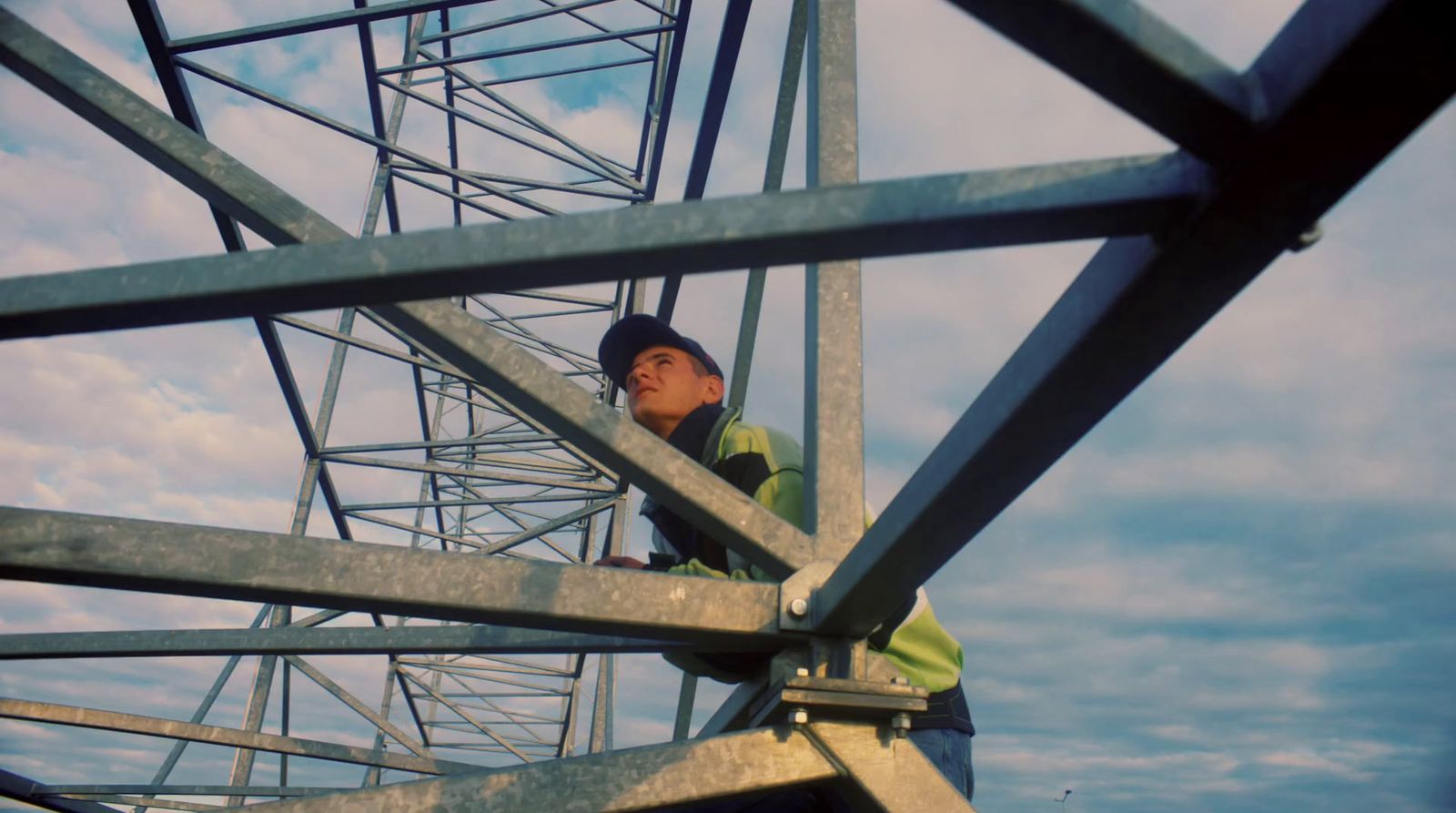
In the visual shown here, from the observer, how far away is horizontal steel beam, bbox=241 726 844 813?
1.90 meters

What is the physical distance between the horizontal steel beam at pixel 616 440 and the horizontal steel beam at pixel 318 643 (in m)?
0.43

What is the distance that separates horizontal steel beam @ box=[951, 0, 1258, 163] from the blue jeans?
185 cm

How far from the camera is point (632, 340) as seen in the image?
11.6 ft

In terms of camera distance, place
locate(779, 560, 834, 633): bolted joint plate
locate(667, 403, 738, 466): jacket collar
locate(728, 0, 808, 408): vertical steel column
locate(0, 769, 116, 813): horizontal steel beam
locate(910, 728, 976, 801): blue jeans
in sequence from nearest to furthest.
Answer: locate(779, 560, 834, 633): bolted joint plate → locate(910, 728, 976, 801): blue jeans → locate(667, 403, 738, 466): jacket collar → locate(728, 0, 808, 408): vertical steel column → locate(0, 769, 116, 813): horizontal steel beam

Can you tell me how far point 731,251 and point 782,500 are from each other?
54.0 inches

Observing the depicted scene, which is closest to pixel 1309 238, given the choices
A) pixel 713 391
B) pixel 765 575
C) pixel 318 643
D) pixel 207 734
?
pixel 765 575

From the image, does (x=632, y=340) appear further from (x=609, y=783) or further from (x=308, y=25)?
(x=308, y=25)

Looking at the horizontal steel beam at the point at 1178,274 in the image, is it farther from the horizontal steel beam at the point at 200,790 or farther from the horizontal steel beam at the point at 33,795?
the horizontal steel beam at the point at 200,790

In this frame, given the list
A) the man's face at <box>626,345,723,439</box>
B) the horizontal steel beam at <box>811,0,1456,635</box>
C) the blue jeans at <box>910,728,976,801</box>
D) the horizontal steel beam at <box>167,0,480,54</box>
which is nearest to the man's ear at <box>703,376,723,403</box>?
the man's face at <box>626,345,723,439</box>

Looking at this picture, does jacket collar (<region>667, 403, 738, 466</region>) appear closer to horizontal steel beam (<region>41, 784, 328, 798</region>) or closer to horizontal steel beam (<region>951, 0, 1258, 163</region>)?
horizontal steel beam (<region>951, 0, 1258, 163</region>)

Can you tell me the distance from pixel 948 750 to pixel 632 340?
1.66 m

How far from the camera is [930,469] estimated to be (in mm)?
1685

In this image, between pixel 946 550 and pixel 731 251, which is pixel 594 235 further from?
pixel 946 550

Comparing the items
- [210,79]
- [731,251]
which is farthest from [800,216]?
[210,79]
